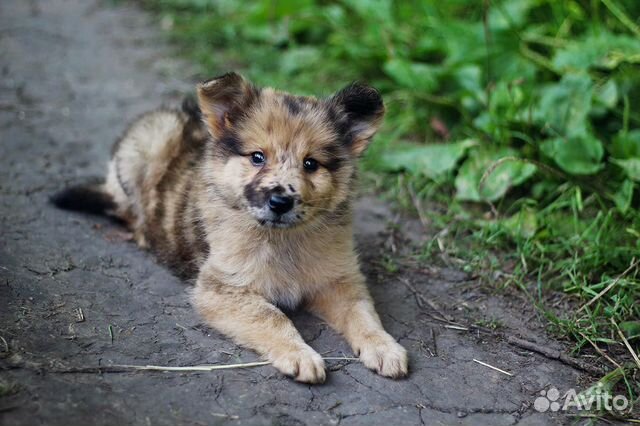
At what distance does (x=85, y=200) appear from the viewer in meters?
5.22

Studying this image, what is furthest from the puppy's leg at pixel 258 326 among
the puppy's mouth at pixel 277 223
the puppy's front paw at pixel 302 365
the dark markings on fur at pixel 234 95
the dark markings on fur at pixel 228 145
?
the dark markings on fur at pixel 234 95

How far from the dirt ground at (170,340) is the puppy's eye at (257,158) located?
0.99 m

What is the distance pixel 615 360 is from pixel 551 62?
3372 millimetres

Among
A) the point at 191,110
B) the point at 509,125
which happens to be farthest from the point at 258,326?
the point at 509,125

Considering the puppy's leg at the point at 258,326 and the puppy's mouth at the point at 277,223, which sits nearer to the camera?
the puppy's leg at the point at 258,326

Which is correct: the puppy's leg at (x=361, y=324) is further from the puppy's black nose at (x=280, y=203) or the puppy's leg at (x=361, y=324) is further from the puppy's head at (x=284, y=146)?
the puppy's black nose at (x=280, y=203)

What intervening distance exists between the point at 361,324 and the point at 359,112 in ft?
4.40

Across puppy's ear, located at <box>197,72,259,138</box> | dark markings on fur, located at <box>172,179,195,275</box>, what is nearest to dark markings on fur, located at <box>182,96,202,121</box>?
dark markings on fur, located at <box>172,179,195,275</box>

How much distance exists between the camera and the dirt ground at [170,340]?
336cm

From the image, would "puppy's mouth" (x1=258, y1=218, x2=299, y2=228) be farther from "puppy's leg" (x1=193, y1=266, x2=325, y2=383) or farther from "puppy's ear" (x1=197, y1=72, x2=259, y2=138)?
"puppy's ear" (x1=197, y1=72, x2=259, y2=138)

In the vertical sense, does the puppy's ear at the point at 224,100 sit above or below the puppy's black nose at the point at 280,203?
above

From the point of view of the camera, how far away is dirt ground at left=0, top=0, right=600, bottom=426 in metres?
3.36

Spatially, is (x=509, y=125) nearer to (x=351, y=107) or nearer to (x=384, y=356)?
(x=351, y=107)

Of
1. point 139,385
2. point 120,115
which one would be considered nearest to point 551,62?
point 120,115
